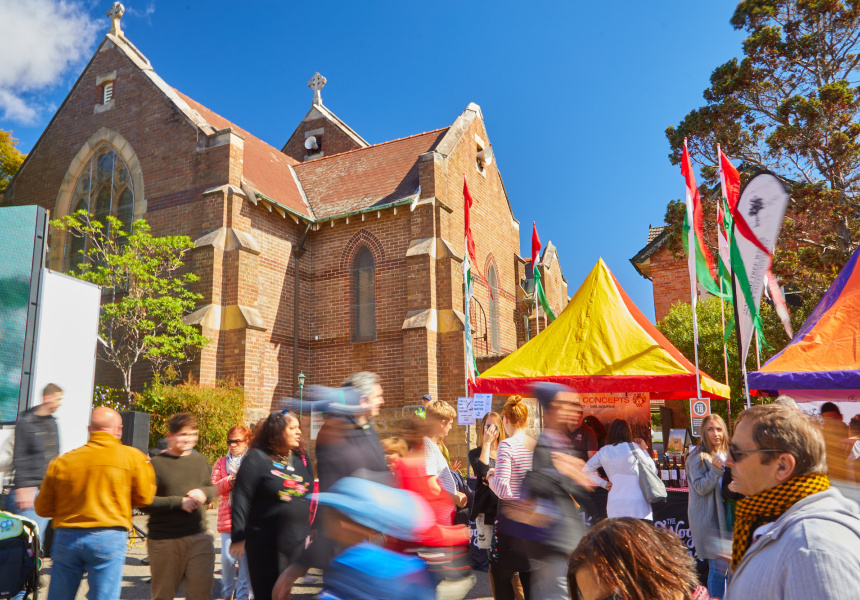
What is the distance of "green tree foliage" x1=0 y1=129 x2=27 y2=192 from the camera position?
26.2 m

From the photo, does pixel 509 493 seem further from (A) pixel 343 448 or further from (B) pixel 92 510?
(B) pixel 92 510

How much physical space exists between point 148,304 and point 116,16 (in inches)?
462

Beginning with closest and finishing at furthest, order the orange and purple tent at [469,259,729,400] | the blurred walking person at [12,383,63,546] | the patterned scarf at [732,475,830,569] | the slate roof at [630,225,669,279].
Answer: the patterned scarf at [732,475,830,569], the blurred walking person at [12,383,63,546], the orange and purple tent at [469,259,729,400], the slate roof at [630,225,669,279]

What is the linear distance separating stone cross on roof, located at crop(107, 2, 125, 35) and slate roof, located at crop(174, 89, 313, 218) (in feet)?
10.7

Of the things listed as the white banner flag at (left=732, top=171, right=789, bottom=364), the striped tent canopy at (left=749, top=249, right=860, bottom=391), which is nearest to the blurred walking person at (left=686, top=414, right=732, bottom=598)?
the striped tent canopy at (left=749, top=249, right=860, bottom=391)

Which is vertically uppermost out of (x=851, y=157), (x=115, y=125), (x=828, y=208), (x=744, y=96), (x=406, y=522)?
(x=115, y=125)

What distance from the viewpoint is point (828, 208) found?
47.2 ft

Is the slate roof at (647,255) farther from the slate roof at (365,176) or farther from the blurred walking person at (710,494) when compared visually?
the blurred walking person at (710,494)

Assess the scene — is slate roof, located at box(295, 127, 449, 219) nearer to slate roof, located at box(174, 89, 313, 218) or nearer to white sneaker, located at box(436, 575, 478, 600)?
slate roof, located at box(174, 89, 313, 218)

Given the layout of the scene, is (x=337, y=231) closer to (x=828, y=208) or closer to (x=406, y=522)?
(x=828, y=208)

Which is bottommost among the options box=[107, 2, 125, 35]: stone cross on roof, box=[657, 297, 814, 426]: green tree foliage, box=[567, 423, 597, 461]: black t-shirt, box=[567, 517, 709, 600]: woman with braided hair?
box=[567, 423, 597, 461]: black t-shirt

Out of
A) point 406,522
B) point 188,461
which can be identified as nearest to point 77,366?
point 188,461

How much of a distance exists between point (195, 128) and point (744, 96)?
50.1ft

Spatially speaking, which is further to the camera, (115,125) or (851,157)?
(115,125)
